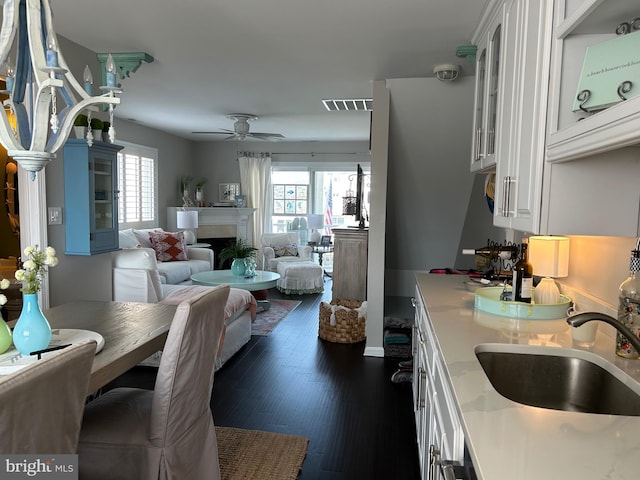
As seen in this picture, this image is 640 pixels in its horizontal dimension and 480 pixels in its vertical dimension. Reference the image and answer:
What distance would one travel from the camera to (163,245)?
21.1 ft

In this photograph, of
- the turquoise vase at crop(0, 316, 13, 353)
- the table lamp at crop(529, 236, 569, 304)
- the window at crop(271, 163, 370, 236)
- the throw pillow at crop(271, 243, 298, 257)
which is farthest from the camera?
the window at crop(271, 163, 370, 236)

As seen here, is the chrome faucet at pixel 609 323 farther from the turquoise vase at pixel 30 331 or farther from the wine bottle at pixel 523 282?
the turquoise vase at pixel 30 331

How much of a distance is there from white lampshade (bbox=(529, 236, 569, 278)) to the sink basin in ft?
2.13

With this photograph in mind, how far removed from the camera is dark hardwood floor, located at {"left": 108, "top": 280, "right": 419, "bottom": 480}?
2.49m

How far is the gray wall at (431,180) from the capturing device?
13.0 ft

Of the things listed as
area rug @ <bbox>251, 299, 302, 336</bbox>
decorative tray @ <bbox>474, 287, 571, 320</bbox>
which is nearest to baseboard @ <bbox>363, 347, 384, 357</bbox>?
area rug @ <bbox>251, 299, 302, 336</bbox>

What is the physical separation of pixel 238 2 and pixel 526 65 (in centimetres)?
164

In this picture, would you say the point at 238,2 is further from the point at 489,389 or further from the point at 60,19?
the point at 489,389

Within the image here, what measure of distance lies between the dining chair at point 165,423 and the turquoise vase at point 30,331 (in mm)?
377

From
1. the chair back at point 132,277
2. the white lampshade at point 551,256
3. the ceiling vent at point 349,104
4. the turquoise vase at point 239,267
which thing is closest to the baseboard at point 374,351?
the turquoise vase at point 239,267

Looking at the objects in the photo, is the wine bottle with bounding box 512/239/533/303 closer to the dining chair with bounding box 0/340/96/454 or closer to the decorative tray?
the decorative tray

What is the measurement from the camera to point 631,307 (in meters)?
1.41

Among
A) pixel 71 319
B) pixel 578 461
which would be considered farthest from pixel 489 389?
pixel 71 319

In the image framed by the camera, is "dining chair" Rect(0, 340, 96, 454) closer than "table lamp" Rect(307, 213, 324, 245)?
Yes
